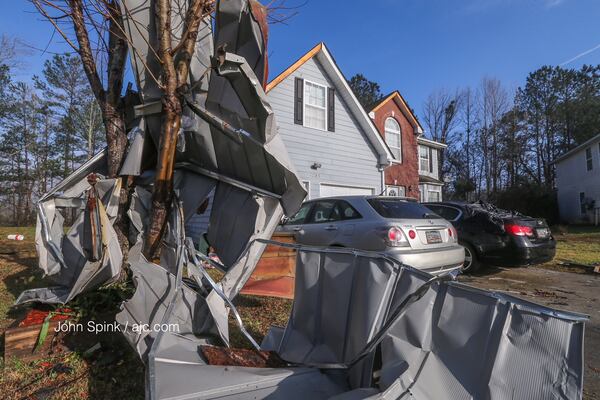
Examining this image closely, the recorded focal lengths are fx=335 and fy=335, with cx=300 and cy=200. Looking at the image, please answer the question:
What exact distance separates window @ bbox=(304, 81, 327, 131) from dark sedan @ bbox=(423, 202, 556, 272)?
20.1 feet

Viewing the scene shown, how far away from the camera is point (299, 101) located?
37.8ft

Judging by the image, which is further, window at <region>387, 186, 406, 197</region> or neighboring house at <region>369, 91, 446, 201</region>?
neighboring house at <region>369, 91, 446, 201</region>

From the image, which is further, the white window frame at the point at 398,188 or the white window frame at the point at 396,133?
the white window frame at the point at 396,133

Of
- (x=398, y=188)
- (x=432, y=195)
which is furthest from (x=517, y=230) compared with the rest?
(x=432, y=195)

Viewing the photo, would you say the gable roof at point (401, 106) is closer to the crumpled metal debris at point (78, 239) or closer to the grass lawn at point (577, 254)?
the grass lawn at point (577, 254)

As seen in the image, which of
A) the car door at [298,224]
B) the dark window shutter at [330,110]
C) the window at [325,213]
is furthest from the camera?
the dark window shutter at [330,110]

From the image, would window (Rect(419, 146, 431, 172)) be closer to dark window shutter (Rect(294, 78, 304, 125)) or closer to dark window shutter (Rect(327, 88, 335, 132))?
dark window shutter (Rect(327, 88, 335, 132))

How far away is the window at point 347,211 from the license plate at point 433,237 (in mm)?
1085

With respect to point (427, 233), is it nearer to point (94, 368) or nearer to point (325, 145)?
point (94, 368)

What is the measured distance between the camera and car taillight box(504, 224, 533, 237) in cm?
674

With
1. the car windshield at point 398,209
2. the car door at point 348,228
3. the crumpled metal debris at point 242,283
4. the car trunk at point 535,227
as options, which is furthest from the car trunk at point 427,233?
the crumpled metal debris at point 242,283

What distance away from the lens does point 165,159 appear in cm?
363

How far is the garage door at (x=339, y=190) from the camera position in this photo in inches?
466

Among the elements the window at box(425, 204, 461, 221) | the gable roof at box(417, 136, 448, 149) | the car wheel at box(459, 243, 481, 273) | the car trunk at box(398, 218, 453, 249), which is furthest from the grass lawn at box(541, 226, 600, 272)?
the gable roof at box(417, 136, 448, 149)
